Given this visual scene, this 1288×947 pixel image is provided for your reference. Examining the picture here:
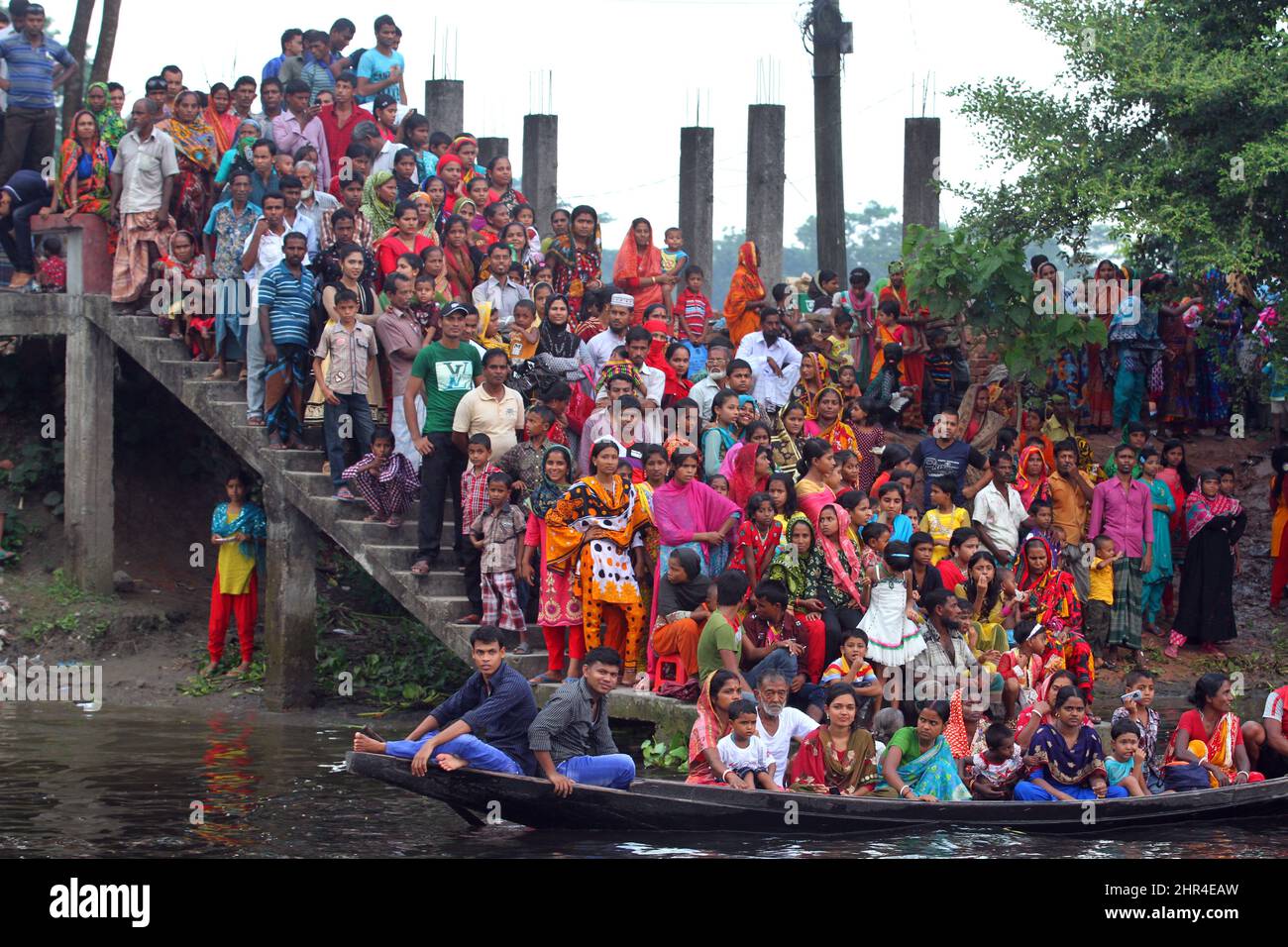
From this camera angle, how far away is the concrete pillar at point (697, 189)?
891 inches

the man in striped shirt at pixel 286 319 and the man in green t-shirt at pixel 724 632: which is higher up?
the man in striped shirt at pixel 286 319

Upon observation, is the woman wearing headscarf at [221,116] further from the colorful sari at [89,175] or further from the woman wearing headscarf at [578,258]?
the woman wearing headscarf at [578,258]

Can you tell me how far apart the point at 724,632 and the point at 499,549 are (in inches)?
84.8

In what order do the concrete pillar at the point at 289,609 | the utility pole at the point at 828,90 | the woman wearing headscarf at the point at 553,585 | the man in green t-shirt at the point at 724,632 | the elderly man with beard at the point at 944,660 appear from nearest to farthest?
the man in green t-shirt at the point at 724,632 < the elderly man with beard at the point at 944,660 < the woman wearing headscarf at the point at 553,585 < the concrete pillar at the point at 289,609 < the utility pole at the point at 828,90

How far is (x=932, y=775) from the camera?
11469 mm

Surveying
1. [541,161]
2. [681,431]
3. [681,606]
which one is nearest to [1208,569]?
[681,431]

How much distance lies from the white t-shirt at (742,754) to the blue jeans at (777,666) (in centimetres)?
86

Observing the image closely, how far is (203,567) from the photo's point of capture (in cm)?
1884

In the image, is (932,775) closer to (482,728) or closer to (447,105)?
(482,728)

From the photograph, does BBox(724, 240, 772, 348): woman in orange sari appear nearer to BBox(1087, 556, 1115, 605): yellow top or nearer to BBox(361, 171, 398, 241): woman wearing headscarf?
BBox(361, 171, 398, 241): woman wearing headscarf

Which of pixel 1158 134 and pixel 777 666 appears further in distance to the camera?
pixel 1158 134

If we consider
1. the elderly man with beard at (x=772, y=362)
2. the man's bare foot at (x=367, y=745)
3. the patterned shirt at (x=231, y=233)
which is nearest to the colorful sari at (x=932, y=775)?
the man's bare foot at (x=367, y=745)

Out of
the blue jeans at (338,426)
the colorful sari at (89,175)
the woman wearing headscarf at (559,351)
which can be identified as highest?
the colorful sari at (89,175)

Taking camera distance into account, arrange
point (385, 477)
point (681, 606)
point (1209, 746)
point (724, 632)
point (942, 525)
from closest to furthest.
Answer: point (724, 632) < point (1209, 746) < point (681, 606) < point (942, 525) < point (385, 477)
